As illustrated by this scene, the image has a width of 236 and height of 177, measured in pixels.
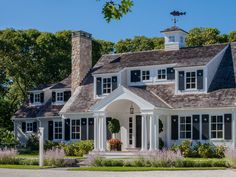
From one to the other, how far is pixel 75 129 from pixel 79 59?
18.5 ft

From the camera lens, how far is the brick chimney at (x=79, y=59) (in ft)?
130

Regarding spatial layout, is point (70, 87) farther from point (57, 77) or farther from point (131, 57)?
point (57, 77)

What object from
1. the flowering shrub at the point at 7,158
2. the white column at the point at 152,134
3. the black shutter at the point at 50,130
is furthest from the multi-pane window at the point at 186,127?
the black shutter at the point at 50,130

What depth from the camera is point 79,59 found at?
1550 inches

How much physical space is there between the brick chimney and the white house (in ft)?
0.25

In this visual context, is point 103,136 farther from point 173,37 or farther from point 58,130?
point 173,37

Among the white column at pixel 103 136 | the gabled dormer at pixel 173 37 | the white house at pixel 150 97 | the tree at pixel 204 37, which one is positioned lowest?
the white column at pixel 103 136

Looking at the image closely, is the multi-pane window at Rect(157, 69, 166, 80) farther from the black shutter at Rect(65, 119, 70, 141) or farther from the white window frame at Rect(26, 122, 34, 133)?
the white window frame at Rect(26, 122, 34, 133)

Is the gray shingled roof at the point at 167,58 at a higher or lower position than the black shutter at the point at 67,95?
higher

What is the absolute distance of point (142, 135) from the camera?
31.7 metres

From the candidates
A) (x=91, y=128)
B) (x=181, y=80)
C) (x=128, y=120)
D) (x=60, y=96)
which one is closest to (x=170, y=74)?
(x=181, y=80)

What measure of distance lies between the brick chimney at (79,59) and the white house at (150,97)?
8 centimetres

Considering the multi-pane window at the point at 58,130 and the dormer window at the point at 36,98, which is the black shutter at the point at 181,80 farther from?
the dormer window at the point at 36,98

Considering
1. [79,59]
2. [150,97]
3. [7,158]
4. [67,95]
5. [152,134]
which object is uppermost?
[79,59]
